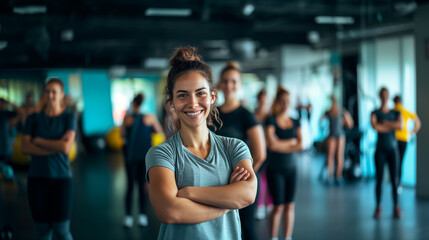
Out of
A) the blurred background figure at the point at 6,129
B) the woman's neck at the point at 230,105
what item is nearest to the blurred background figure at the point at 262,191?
the woman's neck at the point at 230,105

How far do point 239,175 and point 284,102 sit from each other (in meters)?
2.67

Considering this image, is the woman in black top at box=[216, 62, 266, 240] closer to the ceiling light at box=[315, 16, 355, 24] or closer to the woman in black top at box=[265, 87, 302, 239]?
the woman in black top at box=[265, 87, 302, 239]

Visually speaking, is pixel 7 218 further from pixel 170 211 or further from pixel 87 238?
pixel 170 211

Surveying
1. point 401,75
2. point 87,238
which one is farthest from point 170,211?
point 401,75

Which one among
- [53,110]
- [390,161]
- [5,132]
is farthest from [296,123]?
[5,132]

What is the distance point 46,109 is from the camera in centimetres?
334

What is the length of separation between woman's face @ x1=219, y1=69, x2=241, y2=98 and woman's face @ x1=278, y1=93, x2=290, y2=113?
3.59 feet

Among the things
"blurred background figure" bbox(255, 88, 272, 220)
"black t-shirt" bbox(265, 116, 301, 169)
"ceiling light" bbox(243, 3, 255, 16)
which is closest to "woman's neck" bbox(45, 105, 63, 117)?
"black t-shirt" bbox(265, 116, 301, 169)

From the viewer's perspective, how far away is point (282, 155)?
397 cm

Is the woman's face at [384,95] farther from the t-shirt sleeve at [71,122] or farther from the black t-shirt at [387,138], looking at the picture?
the t-shirt sleeve at [71,122]

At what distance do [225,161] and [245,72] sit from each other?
17253 millimetres

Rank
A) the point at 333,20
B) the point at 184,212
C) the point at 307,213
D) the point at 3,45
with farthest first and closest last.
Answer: the point at 333,20 → the point at 307,213 → the point at 3,45 → the point at 184,212

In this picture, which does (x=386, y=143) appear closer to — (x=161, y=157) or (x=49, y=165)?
(x=49, y=165)

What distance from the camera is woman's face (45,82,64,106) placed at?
330 centimetres
